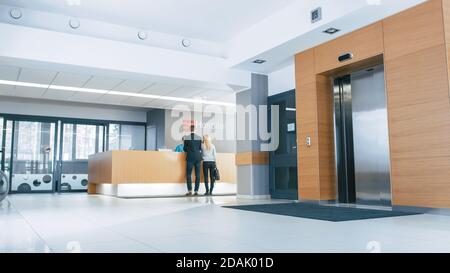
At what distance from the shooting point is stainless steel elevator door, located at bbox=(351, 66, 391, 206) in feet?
18.3

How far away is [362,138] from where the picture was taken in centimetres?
593

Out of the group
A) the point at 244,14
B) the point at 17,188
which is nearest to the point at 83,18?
the point at 244,14

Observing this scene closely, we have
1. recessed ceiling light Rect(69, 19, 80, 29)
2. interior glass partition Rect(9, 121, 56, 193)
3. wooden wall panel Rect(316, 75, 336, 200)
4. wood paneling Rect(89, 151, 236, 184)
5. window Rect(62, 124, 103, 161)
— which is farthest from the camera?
window Rect(62, 124, 103, 161)

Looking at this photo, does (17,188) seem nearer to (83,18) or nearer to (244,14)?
(83,18)

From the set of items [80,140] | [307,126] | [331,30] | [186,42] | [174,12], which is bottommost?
[307,126]

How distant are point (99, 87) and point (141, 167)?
2.06m

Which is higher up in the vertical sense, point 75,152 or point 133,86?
point 133,86

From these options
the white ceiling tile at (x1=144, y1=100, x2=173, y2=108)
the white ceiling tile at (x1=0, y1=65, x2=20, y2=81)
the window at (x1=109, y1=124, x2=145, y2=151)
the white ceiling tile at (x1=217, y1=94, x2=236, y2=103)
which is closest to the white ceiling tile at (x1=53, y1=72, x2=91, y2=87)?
the white ceiling tile at (x1=0, y1=65, x2=20, y2=81)

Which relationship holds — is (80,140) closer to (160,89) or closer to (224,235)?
(160,89)

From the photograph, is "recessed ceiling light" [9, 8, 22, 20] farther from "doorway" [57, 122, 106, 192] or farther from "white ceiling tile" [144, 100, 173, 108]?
"doorway" [57, 122, 106, 192]

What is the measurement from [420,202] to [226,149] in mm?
9570

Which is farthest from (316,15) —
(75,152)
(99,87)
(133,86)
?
(75,152)

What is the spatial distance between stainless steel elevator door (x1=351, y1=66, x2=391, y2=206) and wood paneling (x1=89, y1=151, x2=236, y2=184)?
4674 millimetres

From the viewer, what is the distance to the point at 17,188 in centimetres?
1150
